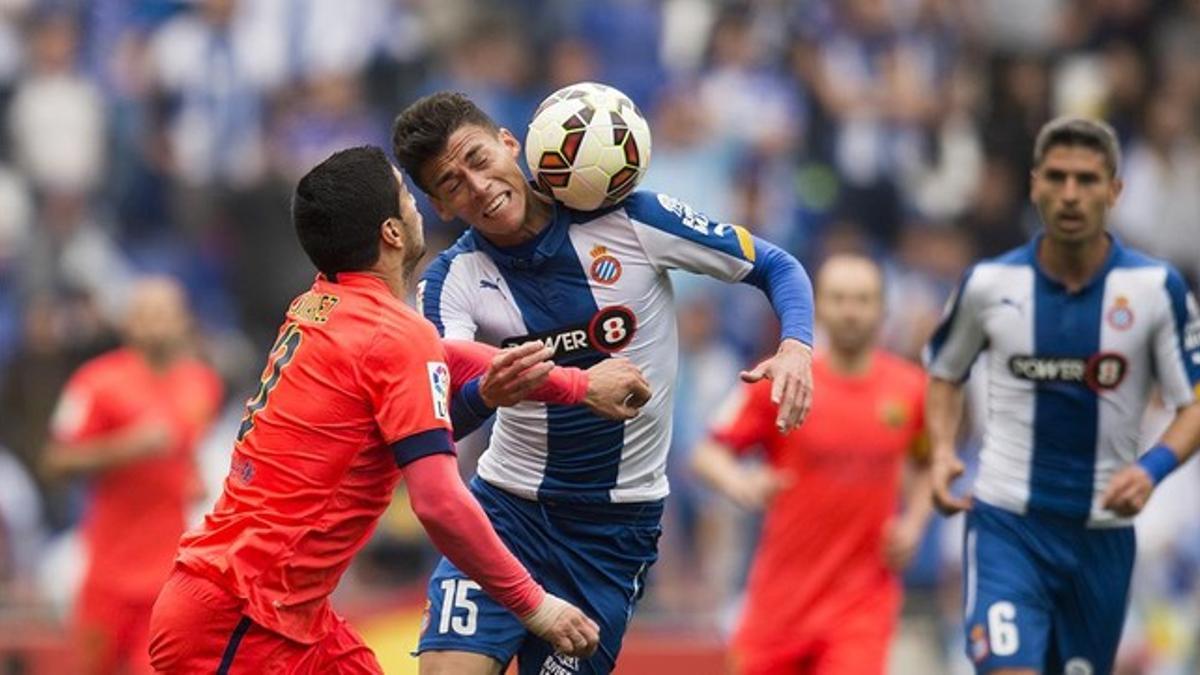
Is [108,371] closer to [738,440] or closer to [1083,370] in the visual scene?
[738,440]

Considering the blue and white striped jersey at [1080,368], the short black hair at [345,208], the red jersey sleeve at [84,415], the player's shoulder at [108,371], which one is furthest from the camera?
the player's shoulder at [108,371]

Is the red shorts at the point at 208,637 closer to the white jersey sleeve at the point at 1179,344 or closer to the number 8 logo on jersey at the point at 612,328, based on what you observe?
the number 8 logo on jersey at the point at 612,328

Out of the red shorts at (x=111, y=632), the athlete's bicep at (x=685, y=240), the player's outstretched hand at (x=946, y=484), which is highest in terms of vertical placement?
the athlete's bicep at (x=685, y=240)

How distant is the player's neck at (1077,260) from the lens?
31.1 feet

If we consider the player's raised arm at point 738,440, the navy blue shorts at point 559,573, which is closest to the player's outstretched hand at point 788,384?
the navy blue shorts at point 559,573

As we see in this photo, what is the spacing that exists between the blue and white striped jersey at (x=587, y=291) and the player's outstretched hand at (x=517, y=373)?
848mm

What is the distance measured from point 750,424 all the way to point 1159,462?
8.60 ft

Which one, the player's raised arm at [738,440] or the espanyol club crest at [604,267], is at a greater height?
the espanyol club crest at [604,267]

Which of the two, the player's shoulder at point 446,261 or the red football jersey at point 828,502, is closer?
the player's shoulder at point 446,261

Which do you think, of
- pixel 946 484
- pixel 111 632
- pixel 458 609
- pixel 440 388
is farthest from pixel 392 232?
pixel 111 632

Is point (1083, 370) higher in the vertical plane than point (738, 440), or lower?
higher

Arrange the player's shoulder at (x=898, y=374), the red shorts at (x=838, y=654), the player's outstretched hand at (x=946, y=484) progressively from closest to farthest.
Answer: the player's outstretched hand at (x=946, y=484), the red shorts at (x=838, y=654), the player's shoulder at (x=898, y=374)

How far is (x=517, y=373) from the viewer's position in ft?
23.4

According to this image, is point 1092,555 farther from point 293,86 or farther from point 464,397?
point 293,86
